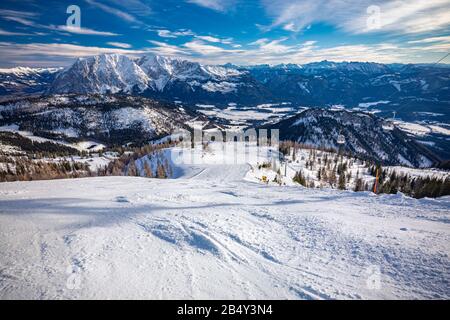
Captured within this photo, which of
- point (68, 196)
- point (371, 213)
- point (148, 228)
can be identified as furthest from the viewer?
point (68, 196)

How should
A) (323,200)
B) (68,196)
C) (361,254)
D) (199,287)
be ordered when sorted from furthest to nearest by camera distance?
(323,200) → (68,196) → (361,254) → (199,287)

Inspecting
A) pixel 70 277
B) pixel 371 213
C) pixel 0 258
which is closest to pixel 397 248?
pixel 371 213

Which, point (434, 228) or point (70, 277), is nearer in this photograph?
point (70, 277)

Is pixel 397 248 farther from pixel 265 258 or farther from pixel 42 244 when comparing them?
pixel 42 244
